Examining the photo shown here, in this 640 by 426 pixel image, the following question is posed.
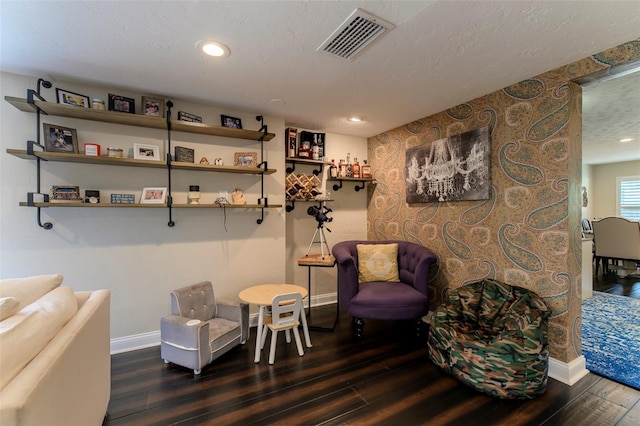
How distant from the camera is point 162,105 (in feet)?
8.23

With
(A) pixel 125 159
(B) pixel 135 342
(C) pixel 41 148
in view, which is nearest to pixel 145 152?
(A) pixel 125 159

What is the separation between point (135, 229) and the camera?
256 centimetres

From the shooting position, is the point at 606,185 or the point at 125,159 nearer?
the point at 125,159

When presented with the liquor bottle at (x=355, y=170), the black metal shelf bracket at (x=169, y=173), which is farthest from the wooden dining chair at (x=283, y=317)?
the liquor bottle at (x=355, y=170)

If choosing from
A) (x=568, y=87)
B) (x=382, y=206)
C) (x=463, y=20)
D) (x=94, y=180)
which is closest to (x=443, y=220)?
(x=382, y=206)

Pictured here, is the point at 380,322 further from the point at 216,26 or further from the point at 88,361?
the point at 216,26

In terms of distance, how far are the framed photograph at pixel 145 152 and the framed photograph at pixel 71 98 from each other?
0.48 m

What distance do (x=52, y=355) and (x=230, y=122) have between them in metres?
2.36

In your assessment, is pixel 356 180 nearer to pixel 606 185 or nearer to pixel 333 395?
pixel 333 395

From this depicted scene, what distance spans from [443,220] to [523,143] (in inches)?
40.8

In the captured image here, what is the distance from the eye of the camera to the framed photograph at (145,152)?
8.08ft

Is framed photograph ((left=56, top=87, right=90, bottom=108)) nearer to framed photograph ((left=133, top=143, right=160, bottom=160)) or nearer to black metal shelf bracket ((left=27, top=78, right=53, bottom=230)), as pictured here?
black metal shelf bracket ((left=27, top=78, right=53, bottom=230))

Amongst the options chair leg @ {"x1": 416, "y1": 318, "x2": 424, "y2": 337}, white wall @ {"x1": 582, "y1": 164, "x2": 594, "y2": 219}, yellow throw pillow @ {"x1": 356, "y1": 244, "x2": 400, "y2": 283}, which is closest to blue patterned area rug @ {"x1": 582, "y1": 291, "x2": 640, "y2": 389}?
chair leg @ {"x1": 416, "y1": 318, "x2": 424, "y2": 337}

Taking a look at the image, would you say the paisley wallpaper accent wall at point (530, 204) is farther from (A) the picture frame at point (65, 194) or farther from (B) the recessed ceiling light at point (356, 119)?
(A) the picture frame at point (65, 194)
